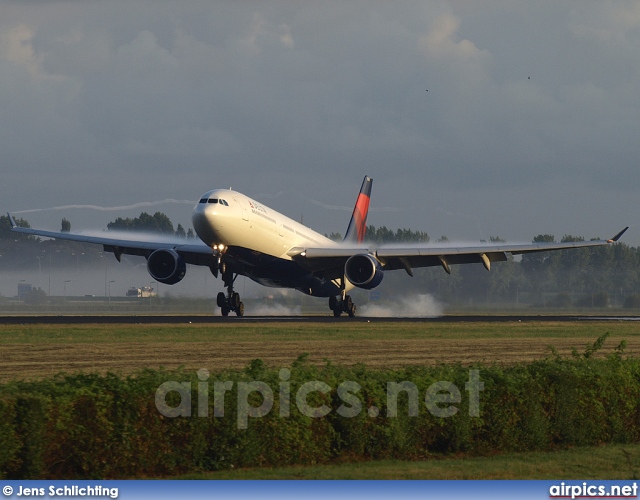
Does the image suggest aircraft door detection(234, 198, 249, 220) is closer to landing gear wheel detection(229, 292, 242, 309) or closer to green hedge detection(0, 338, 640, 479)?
landing gear wheel detection(229, 292, 242, 309)

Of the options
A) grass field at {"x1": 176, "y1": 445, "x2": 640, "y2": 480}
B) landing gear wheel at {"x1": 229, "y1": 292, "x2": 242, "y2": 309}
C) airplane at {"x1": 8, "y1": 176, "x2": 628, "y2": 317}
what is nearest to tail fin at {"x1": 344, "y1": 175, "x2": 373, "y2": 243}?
airplane at {"x1": 8, "y1": 176, "x2": 628, "y2": 317}

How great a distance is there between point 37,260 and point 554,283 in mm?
54292

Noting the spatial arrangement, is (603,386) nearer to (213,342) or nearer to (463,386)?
(463,386)

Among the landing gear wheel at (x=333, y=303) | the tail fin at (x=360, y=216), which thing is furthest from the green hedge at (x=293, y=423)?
the tail fin at (x=360, y=216)

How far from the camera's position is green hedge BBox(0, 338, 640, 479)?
1312 cm

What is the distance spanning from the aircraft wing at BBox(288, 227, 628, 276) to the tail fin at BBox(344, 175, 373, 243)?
443 inches

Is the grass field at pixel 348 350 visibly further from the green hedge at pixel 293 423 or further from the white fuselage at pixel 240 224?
the white fuselage at pixel 240 224

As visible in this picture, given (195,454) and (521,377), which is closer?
(195,454)

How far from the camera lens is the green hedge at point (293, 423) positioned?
13117 millimetres

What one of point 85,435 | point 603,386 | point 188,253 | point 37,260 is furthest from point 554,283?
point 85,435

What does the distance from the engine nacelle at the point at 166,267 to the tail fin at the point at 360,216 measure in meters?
20.3

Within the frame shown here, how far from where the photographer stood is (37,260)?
109 m

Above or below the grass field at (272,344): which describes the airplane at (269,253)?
above

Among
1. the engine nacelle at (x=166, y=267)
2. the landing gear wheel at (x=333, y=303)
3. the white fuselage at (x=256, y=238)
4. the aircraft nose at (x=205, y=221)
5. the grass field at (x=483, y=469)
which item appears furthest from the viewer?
the landing gear wheel at (x=333, y=303)
